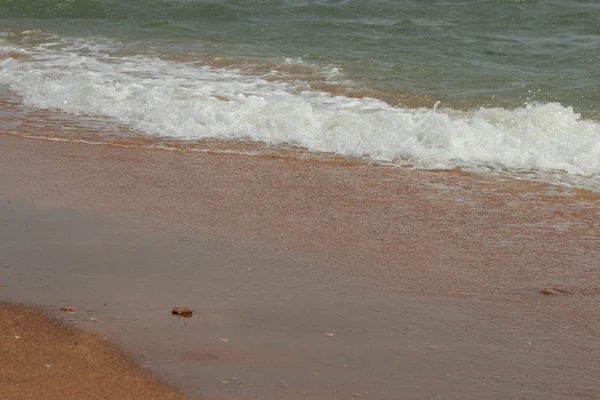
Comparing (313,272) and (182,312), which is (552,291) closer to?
(313,272)

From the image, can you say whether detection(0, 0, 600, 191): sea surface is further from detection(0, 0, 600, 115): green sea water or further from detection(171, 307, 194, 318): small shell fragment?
detection(171, 307, 194, 318): small shell fragment

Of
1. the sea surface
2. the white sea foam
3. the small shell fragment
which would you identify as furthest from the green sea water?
the small shell fragment

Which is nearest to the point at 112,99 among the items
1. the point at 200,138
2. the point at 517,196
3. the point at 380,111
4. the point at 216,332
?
the point at 200,138

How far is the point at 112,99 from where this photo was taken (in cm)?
958

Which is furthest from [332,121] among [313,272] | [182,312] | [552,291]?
[182,312]

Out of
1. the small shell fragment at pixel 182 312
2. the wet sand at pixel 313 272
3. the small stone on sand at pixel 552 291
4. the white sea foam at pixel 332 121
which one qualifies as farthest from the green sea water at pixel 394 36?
the small shell fragment at pixel 182 312

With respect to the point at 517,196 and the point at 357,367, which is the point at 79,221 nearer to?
the point at 357,367

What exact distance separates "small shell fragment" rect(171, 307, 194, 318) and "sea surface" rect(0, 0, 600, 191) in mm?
3603

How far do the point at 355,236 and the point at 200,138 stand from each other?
3.11 metres

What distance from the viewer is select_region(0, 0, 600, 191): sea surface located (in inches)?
313

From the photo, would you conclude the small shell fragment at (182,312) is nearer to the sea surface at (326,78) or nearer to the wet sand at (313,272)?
the wet sand at (313,272)

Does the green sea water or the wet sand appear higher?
the green sea water

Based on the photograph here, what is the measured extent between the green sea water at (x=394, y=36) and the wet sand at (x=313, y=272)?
410 cm

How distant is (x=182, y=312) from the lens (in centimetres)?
417
